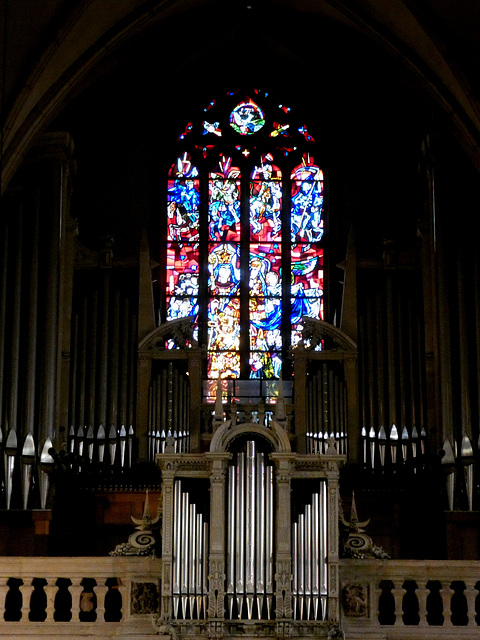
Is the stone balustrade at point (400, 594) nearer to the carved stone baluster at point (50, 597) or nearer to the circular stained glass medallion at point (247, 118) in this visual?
the carved stone baluster at point (50, 597)

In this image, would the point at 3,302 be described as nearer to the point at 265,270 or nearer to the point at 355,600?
the point at 265,270

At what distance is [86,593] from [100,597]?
0.86 ft

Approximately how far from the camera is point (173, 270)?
1986 cm

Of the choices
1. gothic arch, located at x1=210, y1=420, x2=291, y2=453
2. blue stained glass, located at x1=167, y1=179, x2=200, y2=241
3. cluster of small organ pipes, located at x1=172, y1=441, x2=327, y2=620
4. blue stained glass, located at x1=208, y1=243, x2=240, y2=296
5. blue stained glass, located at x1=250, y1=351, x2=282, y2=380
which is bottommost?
cluster of small organ pipes, located at x1=172, y1=441, x2=327, y2=620

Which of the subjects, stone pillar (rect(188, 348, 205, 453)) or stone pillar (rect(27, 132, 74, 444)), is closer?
stone pillar (rect(27, 132, 74, 444))

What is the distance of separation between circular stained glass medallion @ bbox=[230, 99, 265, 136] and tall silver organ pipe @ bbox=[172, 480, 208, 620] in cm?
715

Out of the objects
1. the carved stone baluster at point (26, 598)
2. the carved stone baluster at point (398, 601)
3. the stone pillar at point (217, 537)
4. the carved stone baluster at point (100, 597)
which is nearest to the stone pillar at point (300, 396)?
the stone pillar at point (217, 537)

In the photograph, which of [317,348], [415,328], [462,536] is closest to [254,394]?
[317,348]

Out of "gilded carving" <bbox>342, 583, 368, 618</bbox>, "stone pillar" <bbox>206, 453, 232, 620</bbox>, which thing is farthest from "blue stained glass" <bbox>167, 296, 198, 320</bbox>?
"gilded carving" <bbox>342, 583, 368, 618</bbox>

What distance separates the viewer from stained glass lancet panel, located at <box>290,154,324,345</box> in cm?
1969

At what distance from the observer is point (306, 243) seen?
2000 centimetres

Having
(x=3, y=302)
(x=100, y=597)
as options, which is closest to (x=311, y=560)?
(x=100, y=597)

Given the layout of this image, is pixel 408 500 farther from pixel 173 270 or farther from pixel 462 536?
pixel 173 270

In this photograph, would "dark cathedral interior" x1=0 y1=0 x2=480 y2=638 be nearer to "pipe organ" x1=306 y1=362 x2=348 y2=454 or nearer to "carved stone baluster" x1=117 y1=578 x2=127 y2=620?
"pipe organ" x1=306 y1=362 x2=348 y2=454
